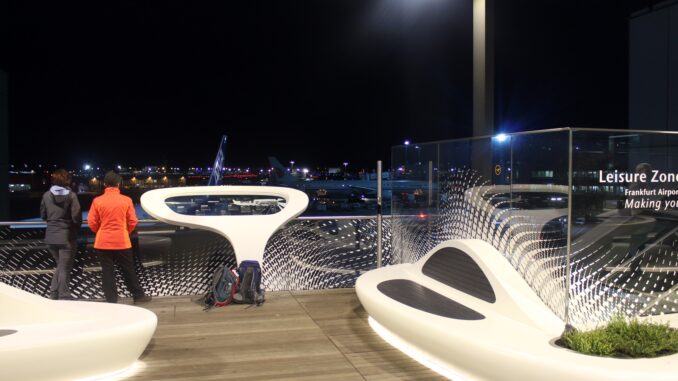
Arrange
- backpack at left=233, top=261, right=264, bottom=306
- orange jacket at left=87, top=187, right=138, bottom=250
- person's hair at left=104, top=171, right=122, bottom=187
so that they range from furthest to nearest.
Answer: backpack at left=233, top=261, right=264, bottom=306 → person's hair at left=104, top=171, right=122, bottom=187 → orange jacket at left=87, top=187, right=138, bottom=250

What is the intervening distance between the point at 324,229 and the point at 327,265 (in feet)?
1.93

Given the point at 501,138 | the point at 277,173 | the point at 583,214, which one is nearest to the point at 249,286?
the point at 501,138

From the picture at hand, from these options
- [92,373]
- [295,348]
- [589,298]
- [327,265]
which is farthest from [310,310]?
[589,298]

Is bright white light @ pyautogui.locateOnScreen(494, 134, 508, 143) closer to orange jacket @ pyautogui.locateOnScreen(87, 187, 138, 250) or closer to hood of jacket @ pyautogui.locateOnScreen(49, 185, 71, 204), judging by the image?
orange jacket @ pyautogui.locateOnScreen(87, 187, 138, 250)

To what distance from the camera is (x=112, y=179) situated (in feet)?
21.9

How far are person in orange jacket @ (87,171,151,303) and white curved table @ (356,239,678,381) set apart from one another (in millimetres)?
2935

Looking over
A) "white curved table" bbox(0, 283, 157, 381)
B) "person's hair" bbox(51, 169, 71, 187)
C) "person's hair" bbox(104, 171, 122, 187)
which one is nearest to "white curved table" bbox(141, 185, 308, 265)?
"person's hair" bbox(104, 171, 122, 187)

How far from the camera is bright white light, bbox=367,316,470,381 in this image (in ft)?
15.0

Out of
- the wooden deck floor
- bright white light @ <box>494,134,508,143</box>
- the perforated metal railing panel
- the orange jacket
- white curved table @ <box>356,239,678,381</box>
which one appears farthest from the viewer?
the orange jacket

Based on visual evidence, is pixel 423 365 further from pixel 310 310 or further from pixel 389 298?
pixel 310 310

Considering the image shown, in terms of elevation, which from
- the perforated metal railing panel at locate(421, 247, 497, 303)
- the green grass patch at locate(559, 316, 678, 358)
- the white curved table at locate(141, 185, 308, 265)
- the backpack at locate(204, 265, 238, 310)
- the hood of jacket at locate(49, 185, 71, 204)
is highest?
the hood of jacket at locate(49, 185, 71, 204)

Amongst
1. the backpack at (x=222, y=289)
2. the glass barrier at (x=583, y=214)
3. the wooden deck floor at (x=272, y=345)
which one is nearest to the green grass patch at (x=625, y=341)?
the glass barrier at (x=583, y=214)

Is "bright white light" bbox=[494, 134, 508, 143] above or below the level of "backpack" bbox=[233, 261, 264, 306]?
above

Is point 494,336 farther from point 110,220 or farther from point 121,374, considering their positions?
point 110,220
